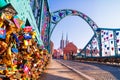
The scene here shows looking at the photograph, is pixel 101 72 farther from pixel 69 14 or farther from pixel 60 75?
pixel 69 14

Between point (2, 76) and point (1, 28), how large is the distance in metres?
0.74

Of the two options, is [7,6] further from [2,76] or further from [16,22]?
[2,76]

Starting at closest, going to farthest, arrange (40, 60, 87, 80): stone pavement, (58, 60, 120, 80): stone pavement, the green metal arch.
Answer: (40, 60, 87, 80): stone pavement → (58, 60, 120, 80): stone pavement → the green metal arch

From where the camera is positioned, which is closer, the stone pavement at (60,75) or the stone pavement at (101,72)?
the stone pavement at (60,75)

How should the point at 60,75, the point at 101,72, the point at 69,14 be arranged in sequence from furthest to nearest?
the point at 69,14
the point at 101,72
the point at 60,75

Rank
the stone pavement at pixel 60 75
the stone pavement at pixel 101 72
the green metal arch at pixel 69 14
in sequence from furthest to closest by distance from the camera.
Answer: the green metal arch at pixel 69 14 → the stone pavement at pixel 101 72 → the stone pavement at pixel 60 75

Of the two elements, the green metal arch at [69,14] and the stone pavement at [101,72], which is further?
the green metal arch at [69,14]

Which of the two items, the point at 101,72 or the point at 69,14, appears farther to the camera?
the point at 69,14

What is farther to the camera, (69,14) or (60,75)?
(69,14)

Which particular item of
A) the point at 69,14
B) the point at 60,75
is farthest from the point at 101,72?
the point at 69,14

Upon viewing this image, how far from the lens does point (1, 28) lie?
10.8 ft

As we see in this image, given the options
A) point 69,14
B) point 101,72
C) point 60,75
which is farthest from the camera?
point 69,14

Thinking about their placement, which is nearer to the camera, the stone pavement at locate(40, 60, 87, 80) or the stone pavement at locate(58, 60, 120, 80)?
the stone pavement at locate(40, 60, 87, 80)

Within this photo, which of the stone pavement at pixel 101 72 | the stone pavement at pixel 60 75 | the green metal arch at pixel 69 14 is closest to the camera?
the stone pavement at pixel 60 75
